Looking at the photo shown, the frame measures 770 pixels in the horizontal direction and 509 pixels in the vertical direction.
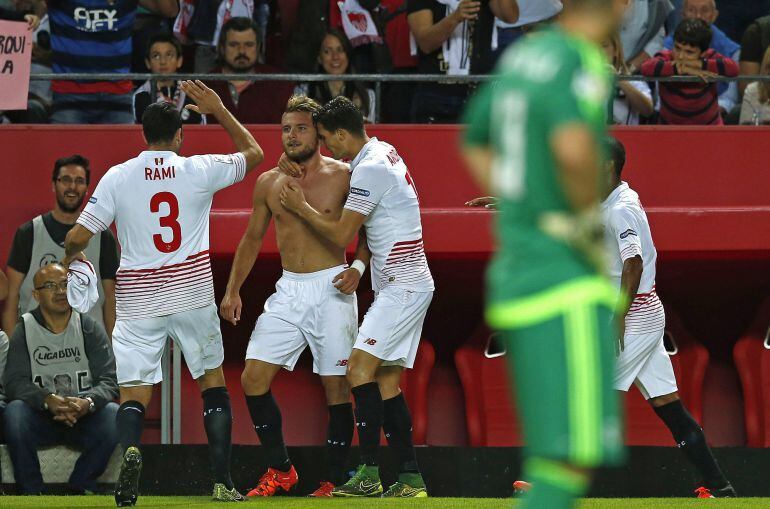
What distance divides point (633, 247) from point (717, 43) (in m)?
4.37

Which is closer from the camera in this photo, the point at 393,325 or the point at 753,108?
the point at 393,325

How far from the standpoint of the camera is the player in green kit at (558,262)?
11.8 feet

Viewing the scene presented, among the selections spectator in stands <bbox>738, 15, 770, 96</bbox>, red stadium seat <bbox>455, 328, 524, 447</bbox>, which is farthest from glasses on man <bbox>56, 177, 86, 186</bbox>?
spectator in stands <bbox>738, 15, 770, 96</bbox>

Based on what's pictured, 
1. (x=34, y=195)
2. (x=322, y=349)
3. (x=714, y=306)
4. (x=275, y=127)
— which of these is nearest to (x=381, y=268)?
(x=322, y=349)

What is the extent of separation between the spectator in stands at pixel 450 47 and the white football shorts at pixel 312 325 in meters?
2.56

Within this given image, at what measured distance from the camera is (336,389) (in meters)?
8.88

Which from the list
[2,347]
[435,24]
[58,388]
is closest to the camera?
[58,388]

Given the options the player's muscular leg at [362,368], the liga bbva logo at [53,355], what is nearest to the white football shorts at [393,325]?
the player's muscular leg at [362,368]

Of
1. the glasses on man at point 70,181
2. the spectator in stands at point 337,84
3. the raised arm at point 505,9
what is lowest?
the glasses on man at point 70,181

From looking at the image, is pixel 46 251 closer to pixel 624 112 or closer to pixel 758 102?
pixel 624 112

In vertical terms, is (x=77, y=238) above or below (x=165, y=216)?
below

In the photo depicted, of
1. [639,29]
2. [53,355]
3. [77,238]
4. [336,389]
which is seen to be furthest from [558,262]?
[639,29]

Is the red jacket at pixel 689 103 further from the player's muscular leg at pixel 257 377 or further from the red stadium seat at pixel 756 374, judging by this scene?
the player's muscular leg at pixel 257 377

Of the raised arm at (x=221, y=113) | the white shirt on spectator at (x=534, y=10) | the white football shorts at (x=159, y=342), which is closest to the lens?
the white football shorts at (x=159, y=342)
